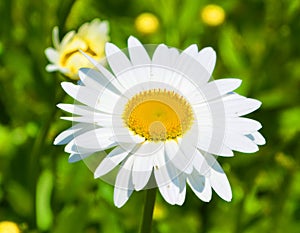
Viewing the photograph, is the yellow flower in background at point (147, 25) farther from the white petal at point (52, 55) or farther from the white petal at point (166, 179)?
the white petal at point (166, 179)

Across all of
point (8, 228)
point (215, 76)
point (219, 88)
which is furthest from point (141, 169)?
point (215, 76)

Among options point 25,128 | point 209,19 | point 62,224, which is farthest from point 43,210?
point 209,19

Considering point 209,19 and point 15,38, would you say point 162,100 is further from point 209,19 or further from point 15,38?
point 15,38

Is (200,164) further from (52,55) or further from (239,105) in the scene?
(52,55)

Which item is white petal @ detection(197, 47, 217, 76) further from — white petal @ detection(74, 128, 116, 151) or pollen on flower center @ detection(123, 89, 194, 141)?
white petal @ detection(74, 128, 116, 151)

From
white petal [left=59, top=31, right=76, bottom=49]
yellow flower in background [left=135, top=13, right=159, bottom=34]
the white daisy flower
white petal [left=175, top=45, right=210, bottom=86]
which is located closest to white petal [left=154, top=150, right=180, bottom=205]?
the white daisy flower

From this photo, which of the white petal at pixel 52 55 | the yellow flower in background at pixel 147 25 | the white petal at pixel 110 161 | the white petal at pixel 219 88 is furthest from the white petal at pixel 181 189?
the yellow flower in background at pixel 147 25
